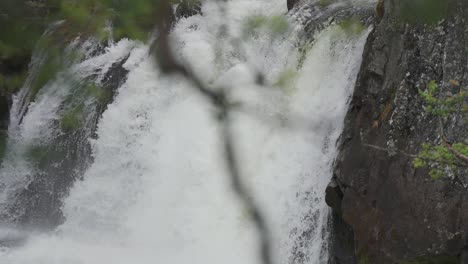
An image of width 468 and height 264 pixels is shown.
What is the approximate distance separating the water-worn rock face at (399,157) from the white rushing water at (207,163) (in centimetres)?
68

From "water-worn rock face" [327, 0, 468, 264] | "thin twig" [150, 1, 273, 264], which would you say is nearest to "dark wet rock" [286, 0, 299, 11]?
"water-worn rock face" [327, 0, 468, 264]

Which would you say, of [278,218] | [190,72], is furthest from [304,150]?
[190,72]

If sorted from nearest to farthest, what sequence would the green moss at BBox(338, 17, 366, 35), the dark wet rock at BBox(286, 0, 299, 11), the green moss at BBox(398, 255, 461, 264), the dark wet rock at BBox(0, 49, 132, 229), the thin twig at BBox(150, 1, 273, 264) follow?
the thin twig at BBox(150, 1, 273, 264) → the green moss at BBox(398, 255, 461, 264) → the green moss at BBox(338, 17, 366, 35) → the dark wet rock at BBox(0, 49, 132, 229) → the dark wet rock at BBox(286, 0, 299, 11)

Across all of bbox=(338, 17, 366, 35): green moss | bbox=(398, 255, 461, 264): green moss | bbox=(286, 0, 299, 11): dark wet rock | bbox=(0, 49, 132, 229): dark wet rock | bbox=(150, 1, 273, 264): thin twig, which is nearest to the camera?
bbox=(150, 1, 273, 264): thin twig

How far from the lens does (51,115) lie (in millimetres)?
8570

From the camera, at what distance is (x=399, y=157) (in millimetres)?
5230

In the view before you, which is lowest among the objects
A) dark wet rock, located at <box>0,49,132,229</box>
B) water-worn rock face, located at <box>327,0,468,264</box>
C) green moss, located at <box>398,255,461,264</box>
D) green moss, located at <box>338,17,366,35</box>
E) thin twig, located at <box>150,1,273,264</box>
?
dark wet rock, located at <box>0,49,132,229</box>

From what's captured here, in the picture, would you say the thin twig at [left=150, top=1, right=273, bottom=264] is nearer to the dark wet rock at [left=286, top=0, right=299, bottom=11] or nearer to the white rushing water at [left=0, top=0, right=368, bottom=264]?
the white rushing water at [left=0, top=0, right=368, bottom=264]

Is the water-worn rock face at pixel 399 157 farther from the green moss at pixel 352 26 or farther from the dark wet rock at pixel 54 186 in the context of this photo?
the dark wet rock at pixel 54 186

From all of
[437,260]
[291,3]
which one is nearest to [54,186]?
[291,3]

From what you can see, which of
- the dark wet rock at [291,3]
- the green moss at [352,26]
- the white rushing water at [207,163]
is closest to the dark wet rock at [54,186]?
the white rushing water at [207,163]

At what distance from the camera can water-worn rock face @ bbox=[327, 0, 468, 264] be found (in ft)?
15.8

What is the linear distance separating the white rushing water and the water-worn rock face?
679mm

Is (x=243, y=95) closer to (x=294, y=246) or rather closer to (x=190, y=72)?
(x=294, y=246)
